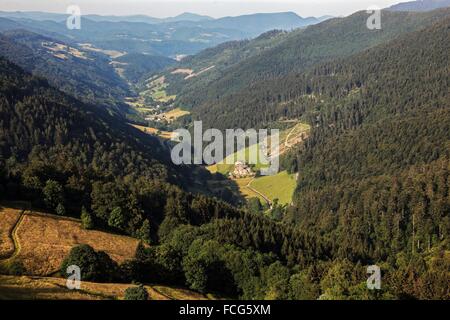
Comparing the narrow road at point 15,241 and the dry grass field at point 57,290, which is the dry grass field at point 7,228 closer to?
the narrow road at point 15,241

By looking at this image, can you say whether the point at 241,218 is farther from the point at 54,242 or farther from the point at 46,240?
the point at 46,240

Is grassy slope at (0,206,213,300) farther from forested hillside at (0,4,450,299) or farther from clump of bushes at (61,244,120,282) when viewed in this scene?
forested hillside at (0,4,450,299)

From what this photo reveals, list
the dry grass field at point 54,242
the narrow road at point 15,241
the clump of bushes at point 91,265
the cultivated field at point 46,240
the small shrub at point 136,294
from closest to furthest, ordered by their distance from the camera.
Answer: the small shrub at point 136,294 < the clump of bushes at point 91,265 < the narrow road at point 15,241 < the dry grass field at point 54,242 < the cultivated field at point 46,240

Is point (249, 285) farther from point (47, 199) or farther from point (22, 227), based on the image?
point (47, 199)

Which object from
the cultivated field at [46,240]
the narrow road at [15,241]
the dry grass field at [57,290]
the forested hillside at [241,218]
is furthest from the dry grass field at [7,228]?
the dry grass field at [57,290]

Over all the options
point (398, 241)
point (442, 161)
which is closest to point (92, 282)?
point (398, 241)

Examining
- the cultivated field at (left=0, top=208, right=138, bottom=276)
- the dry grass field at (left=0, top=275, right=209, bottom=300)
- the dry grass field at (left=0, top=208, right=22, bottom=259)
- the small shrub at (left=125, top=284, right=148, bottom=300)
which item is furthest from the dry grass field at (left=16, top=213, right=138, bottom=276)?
the small shrub at (left=125, top=284, right=148, bottom=300)

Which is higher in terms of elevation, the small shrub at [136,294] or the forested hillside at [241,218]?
the small shrub at [136,294]
